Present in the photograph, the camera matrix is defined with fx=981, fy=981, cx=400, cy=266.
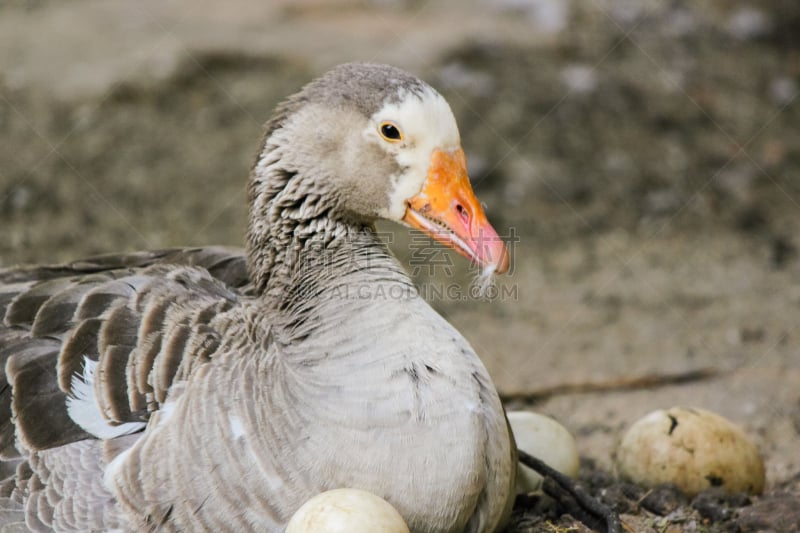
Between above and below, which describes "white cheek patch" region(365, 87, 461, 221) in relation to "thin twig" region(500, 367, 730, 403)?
above

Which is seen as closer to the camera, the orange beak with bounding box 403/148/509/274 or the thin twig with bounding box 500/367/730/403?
the orange beak with bounding box 403/148/509/274

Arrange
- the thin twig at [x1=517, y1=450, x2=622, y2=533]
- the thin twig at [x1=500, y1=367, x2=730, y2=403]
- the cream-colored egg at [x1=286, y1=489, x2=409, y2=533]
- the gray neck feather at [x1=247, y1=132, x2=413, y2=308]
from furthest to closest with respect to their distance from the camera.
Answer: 1. the thin twig at [x1=500, y1=367, x2=730, y2=403]
2. the thin twig at [x1=517, y1=450, x2=622, y2=533]
3. the gray neck feather at [x1=247, y1=132, x2=413, y2=308]
4. the cream-colored egg at [x1=286, y1=489, x2=409, y2=533]

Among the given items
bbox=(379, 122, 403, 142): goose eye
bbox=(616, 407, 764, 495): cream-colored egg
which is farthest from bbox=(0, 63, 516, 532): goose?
bbox=(616, 407, 764, 495): cream-colored egg

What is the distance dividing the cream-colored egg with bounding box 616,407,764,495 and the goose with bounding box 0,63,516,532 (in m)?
0.83

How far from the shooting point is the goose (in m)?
3.08

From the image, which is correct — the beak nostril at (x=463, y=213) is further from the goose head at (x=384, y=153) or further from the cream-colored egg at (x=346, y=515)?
the cream-colored egg at (x=346, y=515)

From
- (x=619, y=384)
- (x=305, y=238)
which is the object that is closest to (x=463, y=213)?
(x=305, y=238)

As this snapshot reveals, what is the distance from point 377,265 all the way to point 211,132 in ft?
17.5

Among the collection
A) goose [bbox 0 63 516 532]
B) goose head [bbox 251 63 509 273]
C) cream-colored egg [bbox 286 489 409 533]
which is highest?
goose head [bbox 251 63 509 273]

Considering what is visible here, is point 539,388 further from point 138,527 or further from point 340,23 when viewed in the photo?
point 340,23

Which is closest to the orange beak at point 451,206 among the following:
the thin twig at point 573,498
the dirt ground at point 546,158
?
the thin twig at point 573,498

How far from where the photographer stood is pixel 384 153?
3318 millimetres

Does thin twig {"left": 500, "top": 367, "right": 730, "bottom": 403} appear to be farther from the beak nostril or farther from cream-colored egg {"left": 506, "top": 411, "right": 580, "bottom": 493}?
the beak nostril

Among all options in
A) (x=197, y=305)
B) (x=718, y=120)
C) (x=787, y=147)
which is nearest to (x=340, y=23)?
(x=718, y=120)
